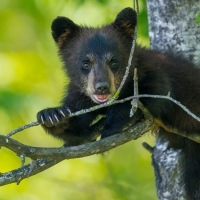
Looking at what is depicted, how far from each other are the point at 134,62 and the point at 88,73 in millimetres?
520

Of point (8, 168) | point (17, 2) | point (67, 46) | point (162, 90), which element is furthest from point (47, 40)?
point (162, 90)

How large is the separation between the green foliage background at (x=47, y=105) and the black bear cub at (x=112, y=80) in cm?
227

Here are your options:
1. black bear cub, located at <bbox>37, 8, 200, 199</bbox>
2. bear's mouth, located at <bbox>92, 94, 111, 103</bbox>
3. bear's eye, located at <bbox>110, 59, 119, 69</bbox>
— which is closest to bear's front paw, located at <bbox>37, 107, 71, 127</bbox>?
black bear cub, located at <bbox>37, 8, 200, 199</bbox>

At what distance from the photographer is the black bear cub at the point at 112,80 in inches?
241

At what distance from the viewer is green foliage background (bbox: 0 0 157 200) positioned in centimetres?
995

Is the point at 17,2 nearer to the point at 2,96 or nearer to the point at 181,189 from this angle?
the point at 2,96

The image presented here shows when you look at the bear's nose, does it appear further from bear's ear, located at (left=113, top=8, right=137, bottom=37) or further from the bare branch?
bear's ear, located at (left=113, top=8, right=137, bottom=37)

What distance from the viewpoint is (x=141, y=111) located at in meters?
6.17

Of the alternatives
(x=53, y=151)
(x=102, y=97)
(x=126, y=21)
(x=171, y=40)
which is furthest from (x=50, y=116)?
(x=171, y=40)

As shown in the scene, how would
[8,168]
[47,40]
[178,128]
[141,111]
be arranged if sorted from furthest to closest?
1. [47,40]
2. [8,168]
3. [178,128]
4. [141,111]

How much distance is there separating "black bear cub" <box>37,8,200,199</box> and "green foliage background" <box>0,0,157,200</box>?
2.27m

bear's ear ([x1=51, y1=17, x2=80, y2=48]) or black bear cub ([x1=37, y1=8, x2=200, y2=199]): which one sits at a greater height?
bear's ear ([x1=51, y1=17, x2=80, y2=48])

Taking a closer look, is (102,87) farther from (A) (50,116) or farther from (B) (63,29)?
(B) (63,29)

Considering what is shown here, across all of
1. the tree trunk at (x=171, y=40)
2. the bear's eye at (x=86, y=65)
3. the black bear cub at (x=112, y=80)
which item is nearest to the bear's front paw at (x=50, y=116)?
the black bear cub at (x=112, y=80)
